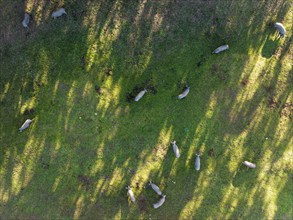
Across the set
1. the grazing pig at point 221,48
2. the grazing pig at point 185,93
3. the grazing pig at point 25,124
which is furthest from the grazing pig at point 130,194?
the grazing pig at point 221,48

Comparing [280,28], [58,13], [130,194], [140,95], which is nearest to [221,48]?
[280,28]

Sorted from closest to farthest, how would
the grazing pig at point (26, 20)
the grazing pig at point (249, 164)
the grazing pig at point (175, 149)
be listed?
the grazing pig at point (26, 20) < the grazing pig at point (175, 149) < the grazing pig at point (249, 164)

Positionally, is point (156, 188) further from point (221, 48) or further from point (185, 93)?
point (221, 48)

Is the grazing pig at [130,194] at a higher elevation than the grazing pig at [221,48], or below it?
below

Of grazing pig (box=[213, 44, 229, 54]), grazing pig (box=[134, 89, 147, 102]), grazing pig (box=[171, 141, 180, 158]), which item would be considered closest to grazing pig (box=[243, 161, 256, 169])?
grazing pig (box=[171, 141, 180, 158])

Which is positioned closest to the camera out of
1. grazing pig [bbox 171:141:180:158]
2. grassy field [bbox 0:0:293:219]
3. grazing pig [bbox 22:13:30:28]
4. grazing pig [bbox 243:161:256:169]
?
grazing pig [bbox 22:13:30:28]

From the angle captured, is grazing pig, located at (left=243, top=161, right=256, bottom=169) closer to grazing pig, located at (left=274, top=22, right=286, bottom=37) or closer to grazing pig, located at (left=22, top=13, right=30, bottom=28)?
grazing pig, located at (left=274, top=22, right=286, bottom=37)

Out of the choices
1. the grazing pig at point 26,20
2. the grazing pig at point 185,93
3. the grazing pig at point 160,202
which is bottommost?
the grazing pig at point 160,202

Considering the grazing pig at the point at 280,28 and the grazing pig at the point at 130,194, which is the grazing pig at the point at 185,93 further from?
the grazing pig at the point at 280,28
